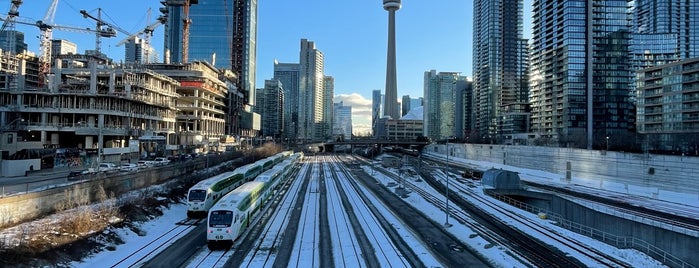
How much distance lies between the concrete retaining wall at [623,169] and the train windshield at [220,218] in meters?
58.2

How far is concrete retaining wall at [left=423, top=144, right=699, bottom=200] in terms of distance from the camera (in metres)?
57.6

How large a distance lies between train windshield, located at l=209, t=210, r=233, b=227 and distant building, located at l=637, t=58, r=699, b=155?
323ft

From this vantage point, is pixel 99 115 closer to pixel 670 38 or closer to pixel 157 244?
pixel 157 244

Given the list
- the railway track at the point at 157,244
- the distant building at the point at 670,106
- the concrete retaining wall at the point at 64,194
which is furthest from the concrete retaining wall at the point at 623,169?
the concrete retaining wall at the point at 64,194

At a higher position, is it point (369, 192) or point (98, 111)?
point (98, 111)

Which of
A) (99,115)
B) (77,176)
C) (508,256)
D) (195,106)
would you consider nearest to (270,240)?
(508,256)

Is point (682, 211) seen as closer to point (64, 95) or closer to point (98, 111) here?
point (98, 111)

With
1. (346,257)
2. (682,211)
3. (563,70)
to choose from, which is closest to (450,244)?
(346,257)

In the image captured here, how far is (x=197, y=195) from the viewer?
4281 cm

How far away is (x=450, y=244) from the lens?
34.3 m

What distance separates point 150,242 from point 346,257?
15.7 meters

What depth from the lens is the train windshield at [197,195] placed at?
42531 millimetres

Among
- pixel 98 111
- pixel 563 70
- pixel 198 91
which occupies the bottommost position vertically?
pixel 98 111

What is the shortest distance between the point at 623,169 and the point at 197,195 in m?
66.5
